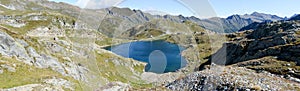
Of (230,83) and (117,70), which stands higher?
(230,83)

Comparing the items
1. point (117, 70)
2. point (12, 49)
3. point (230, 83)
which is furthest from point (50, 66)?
point (117, 70)

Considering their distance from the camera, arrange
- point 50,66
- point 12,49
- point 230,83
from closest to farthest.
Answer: point 230,83 < point 12,49 < point 50,66

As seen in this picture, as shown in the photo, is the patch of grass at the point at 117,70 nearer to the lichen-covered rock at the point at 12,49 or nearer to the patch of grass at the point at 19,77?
the lichen-covered rock at the point at 12,49

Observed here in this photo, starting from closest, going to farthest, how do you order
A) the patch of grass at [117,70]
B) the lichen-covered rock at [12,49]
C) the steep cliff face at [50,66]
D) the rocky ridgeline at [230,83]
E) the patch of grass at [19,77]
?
the rocky ridgeline at [230,83] → the patch of grass at [19,77] → the steep cliff face at [50,66] → the lichen-covered rock at [12,49] → the patch of grass at [117,70]

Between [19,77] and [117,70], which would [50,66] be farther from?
[117,70]

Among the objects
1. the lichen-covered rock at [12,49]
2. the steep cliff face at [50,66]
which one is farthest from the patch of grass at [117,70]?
the lichen-covered rock at [12,49]

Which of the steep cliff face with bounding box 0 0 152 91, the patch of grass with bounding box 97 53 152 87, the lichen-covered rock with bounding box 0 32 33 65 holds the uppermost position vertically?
the lichen-covered rock with bounding box 0 32 33 65

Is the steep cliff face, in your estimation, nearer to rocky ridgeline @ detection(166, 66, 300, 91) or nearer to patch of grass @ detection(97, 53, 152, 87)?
patch of grass @ detection(97, 53, 152, 87)

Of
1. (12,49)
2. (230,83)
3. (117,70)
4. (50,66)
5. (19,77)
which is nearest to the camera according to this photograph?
(230,83)

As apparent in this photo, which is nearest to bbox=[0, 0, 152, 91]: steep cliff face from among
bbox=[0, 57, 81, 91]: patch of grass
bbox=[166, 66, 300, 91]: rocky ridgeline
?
bbox=[0, 57, 81, 91]: patch of grass

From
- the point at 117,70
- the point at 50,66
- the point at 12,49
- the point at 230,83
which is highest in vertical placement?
the point at 230,83

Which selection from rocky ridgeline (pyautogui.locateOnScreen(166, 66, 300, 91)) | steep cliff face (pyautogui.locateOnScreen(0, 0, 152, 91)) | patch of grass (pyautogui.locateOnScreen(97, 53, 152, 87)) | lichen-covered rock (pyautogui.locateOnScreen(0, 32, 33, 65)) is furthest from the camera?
patch of grass (pyautogui.locateOnScreen(97, 53, 152, 87))

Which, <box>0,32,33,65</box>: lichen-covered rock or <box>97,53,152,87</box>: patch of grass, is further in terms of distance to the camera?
<box>97,53,152,87</box>: patch of grass
